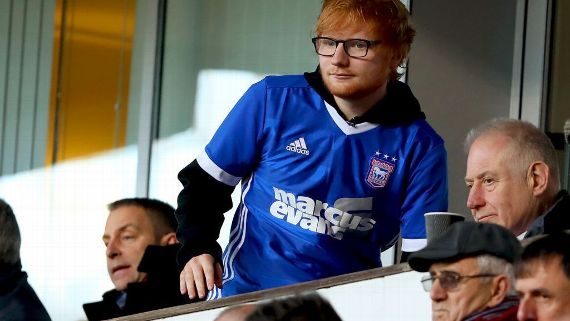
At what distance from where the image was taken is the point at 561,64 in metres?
7.90

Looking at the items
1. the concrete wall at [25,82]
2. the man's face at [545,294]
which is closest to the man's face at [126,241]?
the concrete wall at [25,82]

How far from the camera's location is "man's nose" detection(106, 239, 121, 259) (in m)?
6.55

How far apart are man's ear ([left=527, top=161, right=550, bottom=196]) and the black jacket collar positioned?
0.39 m

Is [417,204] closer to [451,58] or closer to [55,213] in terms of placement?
[451,58]

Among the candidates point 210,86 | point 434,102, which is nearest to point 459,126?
point 434,102

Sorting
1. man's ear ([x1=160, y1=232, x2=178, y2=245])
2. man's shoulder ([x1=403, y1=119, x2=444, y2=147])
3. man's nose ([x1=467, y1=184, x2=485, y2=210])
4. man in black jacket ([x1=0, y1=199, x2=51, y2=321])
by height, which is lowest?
man in black jacket ([x1=0, y1=199, x2=51, y2=321])

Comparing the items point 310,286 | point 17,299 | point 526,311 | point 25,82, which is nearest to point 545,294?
point 526,311

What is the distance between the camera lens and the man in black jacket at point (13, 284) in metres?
5.84

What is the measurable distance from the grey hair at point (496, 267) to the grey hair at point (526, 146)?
1.19 metres

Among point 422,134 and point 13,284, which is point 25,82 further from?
point 422,134

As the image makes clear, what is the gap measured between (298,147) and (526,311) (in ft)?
4.97

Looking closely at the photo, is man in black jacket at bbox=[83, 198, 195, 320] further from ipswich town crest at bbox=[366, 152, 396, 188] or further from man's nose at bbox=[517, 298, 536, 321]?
man's nose at bbox=[517, 298, 536, 321]

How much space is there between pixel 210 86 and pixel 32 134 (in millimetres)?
1408

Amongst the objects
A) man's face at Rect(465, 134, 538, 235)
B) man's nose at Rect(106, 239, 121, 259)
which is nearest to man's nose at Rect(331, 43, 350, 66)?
man's face at Rect(465, 134, 538, 235)
